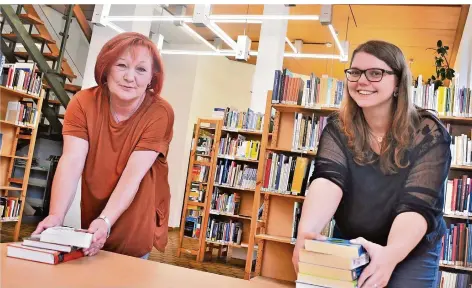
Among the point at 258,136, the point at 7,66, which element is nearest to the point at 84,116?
the point at 7,66

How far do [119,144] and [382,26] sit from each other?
24.2 ft

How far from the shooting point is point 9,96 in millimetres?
5586

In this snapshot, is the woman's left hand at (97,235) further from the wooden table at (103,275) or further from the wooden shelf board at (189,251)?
the wooden shelf board at (189,251)

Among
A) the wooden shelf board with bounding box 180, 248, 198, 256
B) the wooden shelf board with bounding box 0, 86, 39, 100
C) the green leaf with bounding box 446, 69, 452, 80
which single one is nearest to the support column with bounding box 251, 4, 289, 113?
the wooden shelf board with bounding box 180, 248, 198, 256

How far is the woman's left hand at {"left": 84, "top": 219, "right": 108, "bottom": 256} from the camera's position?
4.07 ft

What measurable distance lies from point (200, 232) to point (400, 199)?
17.1 ft

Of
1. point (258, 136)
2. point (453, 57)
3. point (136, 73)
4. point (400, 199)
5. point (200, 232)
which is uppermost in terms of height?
point (453, 57)

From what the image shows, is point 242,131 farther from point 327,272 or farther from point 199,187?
point 327,272

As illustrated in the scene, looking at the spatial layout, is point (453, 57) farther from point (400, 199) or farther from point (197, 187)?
point (400, 199)

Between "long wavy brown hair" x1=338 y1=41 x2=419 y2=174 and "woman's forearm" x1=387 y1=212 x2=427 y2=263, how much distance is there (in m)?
0.15

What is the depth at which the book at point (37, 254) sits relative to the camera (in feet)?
3.61

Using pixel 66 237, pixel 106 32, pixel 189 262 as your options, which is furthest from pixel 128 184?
pixel 106 32

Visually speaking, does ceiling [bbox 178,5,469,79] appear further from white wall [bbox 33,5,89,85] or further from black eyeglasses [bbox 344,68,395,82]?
black eyeglasses [bbox 344,68,395,82]

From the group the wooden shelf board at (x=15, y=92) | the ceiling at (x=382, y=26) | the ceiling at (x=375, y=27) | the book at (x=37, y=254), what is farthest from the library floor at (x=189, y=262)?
the book at (x=37, y=254)
